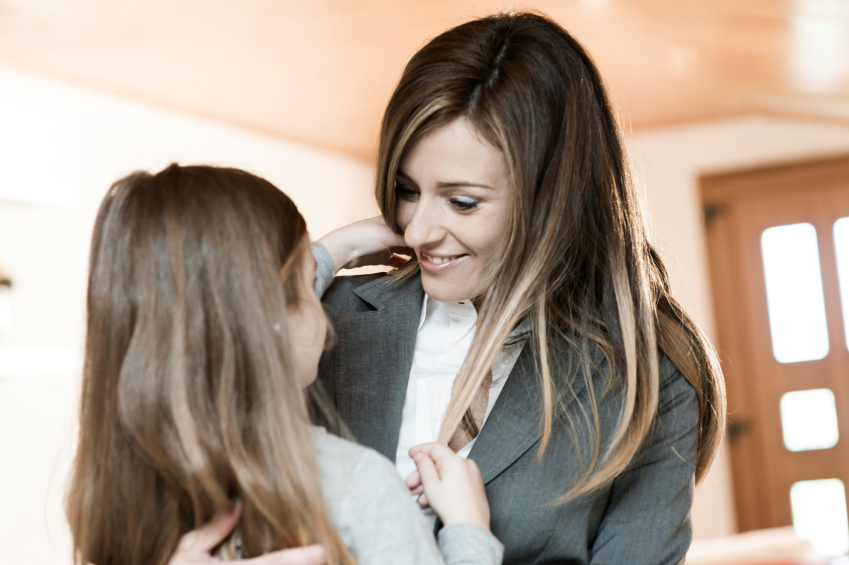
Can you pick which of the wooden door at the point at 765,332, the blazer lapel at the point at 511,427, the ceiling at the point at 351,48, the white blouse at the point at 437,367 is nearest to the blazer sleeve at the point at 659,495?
the blazer lapel at the point at 511,427

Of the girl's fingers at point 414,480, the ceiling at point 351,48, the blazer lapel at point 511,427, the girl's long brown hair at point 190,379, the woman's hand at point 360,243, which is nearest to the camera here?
the girl's long brown hair at point 190,379

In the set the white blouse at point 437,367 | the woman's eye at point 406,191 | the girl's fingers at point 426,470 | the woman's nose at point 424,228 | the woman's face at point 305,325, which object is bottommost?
the girl's fingers at point 426,470

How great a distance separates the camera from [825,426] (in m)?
5.15

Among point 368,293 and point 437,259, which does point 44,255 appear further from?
point 437,259

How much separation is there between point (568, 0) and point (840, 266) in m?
2.84

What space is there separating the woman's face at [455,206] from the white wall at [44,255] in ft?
8.36

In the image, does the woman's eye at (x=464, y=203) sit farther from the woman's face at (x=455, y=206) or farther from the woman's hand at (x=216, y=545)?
the woman's hand at (x=216, y=545)

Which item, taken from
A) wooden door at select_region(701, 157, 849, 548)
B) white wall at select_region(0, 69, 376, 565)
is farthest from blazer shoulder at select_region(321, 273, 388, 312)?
wooden door at select_region(701, 157, 849, 548)

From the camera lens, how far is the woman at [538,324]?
1364 millimetres

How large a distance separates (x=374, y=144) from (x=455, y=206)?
2612mm

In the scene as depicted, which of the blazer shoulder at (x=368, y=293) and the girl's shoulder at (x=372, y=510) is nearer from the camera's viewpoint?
the girl's shoulder at (x=372, y=510)

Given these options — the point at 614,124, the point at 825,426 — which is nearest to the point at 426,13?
the point at 614,124

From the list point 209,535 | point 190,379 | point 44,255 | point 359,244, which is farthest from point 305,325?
point 44,255

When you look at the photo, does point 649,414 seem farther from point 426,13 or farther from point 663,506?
point 426,13
